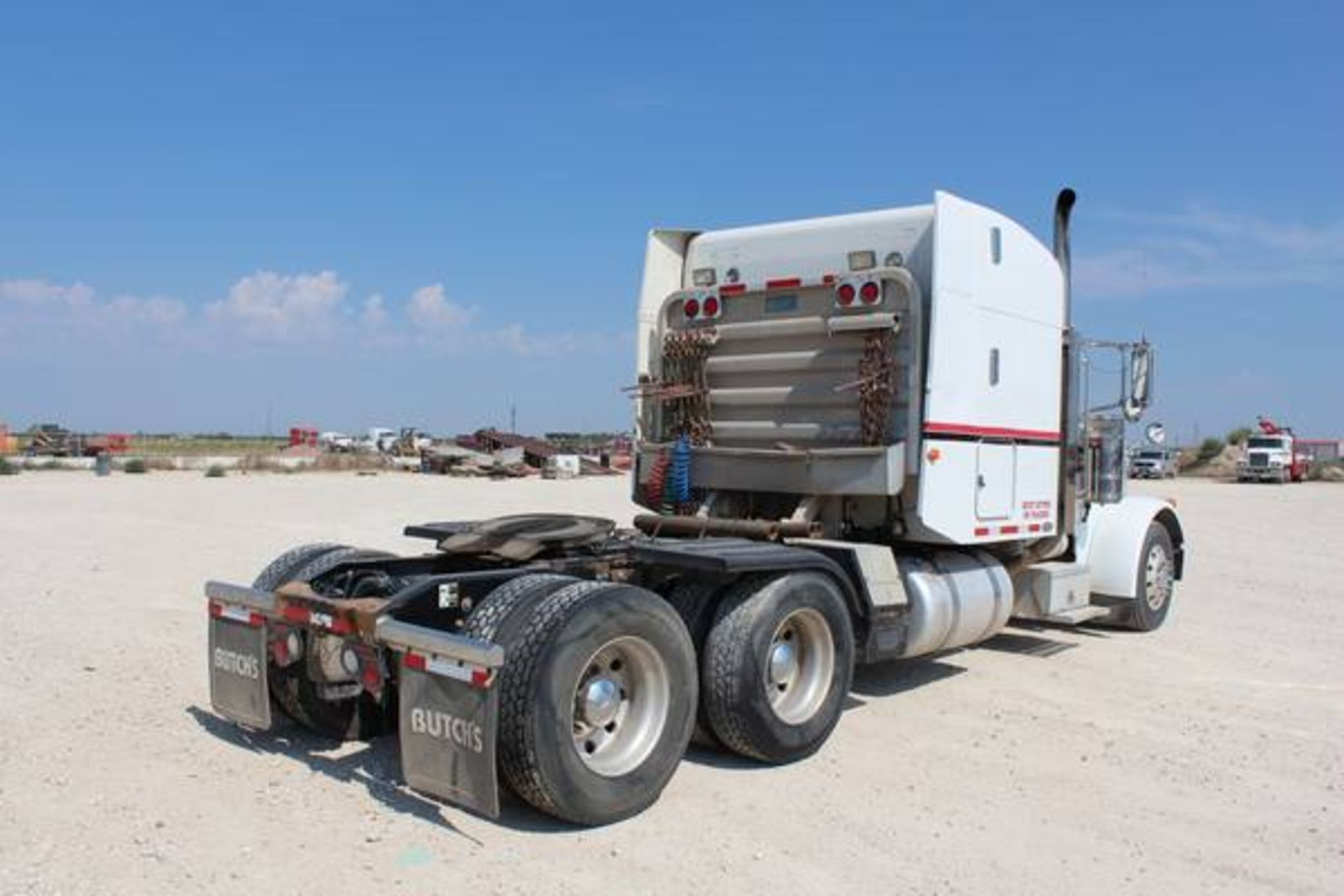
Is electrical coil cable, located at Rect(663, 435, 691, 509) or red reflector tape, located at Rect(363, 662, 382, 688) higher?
electrical coil cable, located at Rect(663, 435, 691, 509)

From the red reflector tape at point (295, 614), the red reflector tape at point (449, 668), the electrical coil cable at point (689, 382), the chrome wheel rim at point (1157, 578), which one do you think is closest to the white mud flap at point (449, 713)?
the red reflector tape at point (449, 668)

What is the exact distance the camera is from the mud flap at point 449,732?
15.7ft

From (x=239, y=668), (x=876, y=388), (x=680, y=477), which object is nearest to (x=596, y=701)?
(x=239, y=668)

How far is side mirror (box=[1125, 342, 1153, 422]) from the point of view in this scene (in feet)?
33.3

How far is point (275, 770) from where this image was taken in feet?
19.2

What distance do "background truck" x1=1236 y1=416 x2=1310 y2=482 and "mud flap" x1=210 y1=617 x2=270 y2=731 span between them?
A: 188 ft

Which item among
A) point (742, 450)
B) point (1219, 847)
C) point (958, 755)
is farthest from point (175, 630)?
point (1219, 847)

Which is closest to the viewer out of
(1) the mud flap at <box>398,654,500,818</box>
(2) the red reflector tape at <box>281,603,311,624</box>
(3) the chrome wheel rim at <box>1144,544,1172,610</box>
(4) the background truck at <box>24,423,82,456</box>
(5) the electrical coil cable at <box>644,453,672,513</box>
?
(1) the mud flap at <box>398,654,500,818</box>

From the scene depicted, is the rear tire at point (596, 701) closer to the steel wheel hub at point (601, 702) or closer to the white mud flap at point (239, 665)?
the steel wheel hub at point (601, 702)

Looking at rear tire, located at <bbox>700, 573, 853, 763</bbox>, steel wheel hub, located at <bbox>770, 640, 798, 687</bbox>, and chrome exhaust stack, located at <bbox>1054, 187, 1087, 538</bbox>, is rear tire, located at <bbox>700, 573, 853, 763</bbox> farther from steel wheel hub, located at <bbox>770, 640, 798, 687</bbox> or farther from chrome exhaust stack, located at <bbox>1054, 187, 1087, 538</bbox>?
chrome exhaust stack, located at <bbox>1054, 187, 1087, 538</bbox>

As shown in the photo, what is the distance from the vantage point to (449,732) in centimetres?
491

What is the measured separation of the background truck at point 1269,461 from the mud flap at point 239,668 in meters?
57.2

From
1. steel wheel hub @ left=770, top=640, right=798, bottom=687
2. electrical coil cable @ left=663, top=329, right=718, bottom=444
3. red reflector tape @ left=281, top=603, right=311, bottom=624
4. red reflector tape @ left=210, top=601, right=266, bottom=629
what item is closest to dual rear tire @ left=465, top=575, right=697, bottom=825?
steel wheel hub @ left=770, top=640, right=798, bottom=687

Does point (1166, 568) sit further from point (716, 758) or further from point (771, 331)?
point (716, 758)
